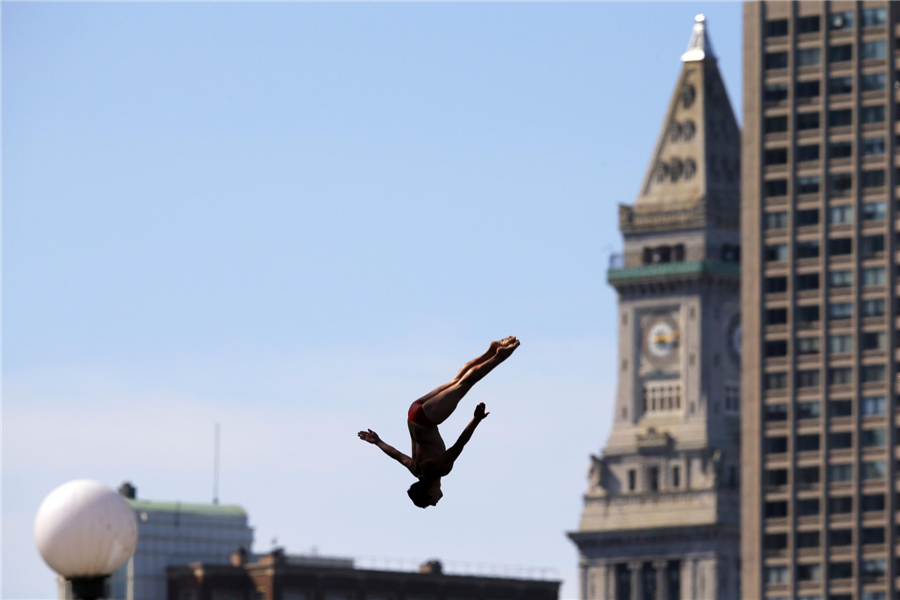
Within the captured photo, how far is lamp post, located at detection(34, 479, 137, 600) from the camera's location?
52625 millimetres

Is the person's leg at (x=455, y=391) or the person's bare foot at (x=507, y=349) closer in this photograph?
the person's bare foot at (x=507, y=349)

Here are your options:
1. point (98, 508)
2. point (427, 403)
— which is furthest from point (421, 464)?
point (98, 508)

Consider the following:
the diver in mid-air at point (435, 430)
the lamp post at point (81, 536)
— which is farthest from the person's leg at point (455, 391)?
the lamp post at point (81, 536)

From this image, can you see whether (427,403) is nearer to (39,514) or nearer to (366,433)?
(366,433)

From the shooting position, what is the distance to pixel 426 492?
172 feet

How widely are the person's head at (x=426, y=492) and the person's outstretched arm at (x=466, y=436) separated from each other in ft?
1.85

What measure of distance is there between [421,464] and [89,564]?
648 cm

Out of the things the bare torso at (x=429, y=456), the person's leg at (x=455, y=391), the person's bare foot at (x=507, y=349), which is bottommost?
the bare torso at (x=429, y=456)

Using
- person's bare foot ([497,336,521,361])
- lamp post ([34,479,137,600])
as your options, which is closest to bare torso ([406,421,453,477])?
person's bare foot ([497,336,521,361])

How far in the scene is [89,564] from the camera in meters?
52.7

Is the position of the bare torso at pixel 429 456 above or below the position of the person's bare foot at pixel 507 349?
below

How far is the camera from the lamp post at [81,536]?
173ft

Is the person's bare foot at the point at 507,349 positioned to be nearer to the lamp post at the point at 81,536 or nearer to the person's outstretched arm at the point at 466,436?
the person's outstretched arm at the point at 466,436

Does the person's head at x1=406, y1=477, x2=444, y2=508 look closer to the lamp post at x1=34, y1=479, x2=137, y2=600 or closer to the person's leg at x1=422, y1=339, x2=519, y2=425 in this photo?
the person's leg at x1=422, y1=339, x2=519, y2=425
